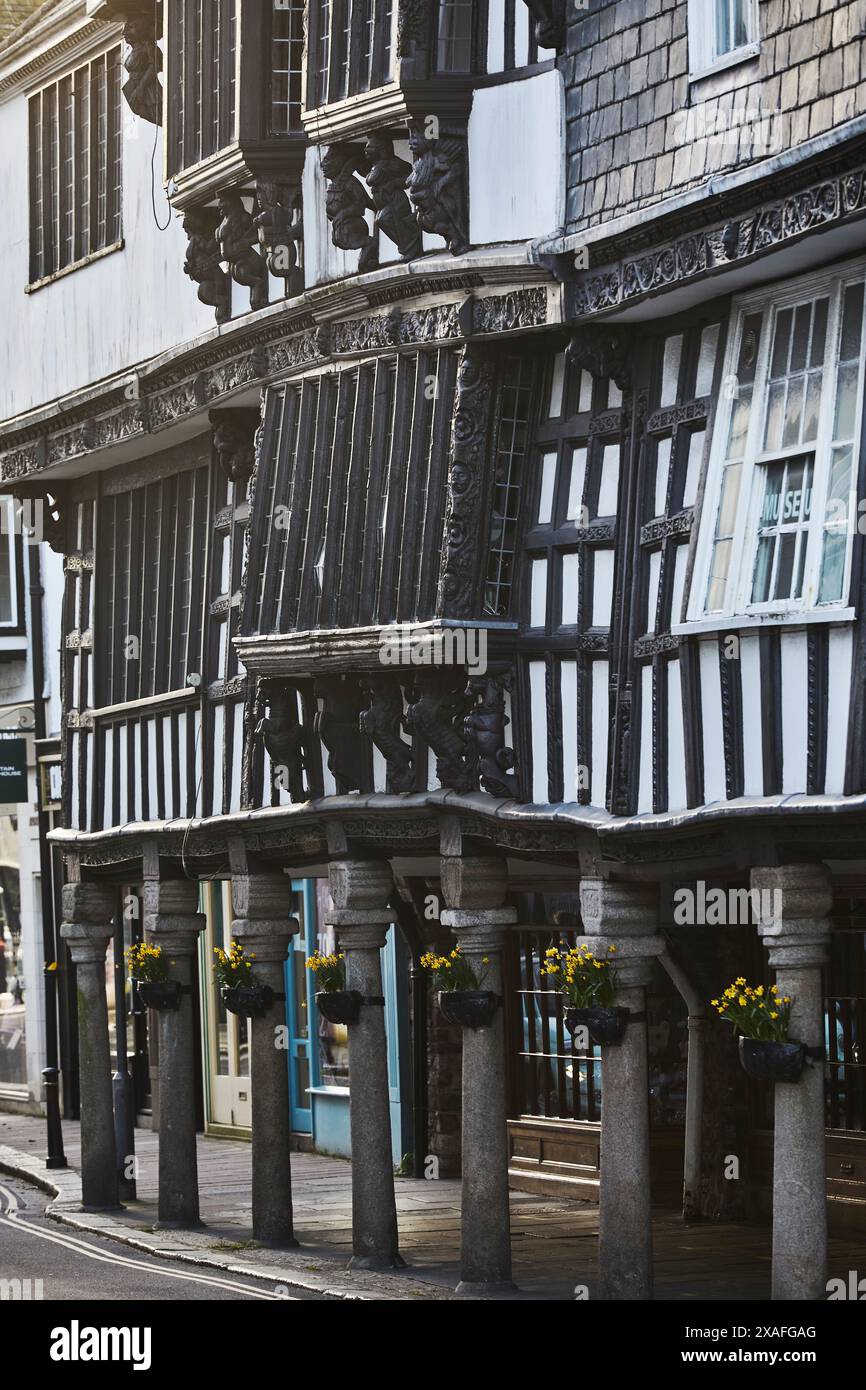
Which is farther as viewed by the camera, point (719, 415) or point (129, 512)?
point (129, 512)

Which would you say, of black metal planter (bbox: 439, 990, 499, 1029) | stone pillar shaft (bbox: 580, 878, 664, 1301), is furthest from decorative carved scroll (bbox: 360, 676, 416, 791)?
stone pillar shaft (bbox: 580, 878, 664, 1301)

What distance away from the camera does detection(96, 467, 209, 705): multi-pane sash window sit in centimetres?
1933

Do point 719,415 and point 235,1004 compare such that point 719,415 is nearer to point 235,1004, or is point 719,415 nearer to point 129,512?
point 235,1004

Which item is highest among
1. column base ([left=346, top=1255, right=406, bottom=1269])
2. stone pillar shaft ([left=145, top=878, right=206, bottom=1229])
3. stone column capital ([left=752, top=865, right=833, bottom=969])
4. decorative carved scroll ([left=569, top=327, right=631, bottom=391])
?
decorative carved scroll ([left=569, top=327, right=631, bottom=391])

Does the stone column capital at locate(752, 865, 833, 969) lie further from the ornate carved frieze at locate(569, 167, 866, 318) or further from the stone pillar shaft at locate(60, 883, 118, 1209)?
the stone pillar shaft at locate(60, 883, 118, 1209)

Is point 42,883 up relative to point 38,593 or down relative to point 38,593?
down

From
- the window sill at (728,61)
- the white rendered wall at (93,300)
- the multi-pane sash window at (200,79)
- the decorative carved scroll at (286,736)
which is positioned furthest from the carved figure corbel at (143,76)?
the window sill at (728,61)

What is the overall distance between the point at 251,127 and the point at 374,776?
424cm

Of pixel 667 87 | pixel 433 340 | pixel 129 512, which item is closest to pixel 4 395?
pixel 129 512

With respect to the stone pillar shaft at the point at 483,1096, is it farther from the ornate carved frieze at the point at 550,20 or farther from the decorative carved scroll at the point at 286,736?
the ornate carved frieze at the point at 550,20

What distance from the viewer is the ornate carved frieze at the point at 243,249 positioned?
17.2m

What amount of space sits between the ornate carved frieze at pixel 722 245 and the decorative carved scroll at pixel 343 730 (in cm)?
332

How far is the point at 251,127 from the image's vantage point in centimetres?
1673
